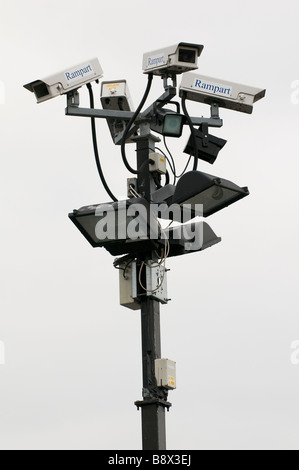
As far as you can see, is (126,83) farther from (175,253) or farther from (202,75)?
(175,253)

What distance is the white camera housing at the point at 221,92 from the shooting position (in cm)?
1578

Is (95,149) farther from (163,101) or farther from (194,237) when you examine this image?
(194,237)

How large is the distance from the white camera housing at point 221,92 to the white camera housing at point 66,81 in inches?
35.8

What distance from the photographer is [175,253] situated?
15.5 meters

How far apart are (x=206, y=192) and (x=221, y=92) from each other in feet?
5.46

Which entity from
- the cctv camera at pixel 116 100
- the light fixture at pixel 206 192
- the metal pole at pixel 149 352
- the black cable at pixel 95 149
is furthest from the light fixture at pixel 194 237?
the cctv camera at pixel 116 100

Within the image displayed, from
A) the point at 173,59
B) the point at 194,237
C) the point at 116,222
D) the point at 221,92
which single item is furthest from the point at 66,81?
the point at 194,237

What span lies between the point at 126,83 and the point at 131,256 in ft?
6.22

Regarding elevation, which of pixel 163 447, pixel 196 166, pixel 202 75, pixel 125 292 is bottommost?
pixel 163 447

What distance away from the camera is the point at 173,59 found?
15367 mm

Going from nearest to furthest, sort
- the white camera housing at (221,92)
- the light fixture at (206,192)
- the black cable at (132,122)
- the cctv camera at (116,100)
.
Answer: the light fixture at (206,192) < the black cable at (132,122) < the white camera housing at (221,92) < the cctv camera at (116,100)

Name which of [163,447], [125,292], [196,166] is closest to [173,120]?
[196,166]

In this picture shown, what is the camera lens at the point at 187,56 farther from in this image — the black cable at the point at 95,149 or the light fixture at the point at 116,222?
the light fixture at the point at 116,222

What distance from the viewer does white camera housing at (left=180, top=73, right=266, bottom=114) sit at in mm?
15781
